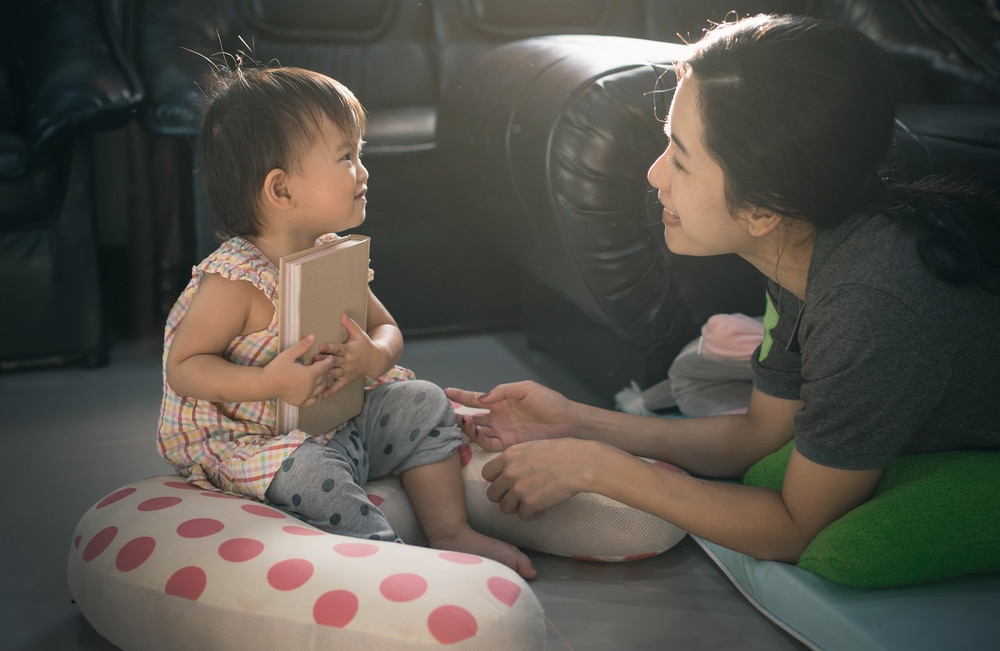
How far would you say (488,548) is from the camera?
126 centimetres

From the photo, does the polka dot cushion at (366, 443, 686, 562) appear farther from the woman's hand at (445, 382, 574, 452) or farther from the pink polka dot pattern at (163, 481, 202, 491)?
the pink polka dot pattern at (163, 481, 202, 491)

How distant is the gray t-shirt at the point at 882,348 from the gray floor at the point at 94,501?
266 mm

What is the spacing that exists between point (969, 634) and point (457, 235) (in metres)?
1.54

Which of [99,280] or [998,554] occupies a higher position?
[998,554]

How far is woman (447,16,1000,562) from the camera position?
1035 millimetres

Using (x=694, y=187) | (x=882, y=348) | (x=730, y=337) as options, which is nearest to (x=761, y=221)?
(x=694, y=187)

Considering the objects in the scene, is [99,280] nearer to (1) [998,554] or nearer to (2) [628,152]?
(2) [628,152]

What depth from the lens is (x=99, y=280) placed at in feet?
7.07

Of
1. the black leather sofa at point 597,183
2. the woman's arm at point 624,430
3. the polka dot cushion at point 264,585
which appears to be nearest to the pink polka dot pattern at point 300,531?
the polka dot cushion at point 264,585

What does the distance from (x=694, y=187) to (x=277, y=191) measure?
1.72ft

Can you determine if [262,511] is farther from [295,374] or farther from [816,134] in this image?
[816,134]

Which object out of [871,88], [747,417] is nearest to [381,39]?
[747,417]

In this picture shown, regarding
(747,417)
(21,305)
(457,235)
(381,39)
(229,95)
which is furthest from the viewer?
(381,39)

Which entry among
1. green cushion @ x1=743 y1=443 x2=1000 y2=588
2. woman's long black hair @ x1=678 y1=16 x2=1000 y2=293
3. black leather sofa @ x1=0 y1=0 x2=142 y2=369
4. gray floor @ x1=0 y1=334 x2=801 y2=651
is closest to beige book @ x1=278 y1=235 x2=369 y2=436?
gray floor @ x1=0 y1=334 x2=801 y2=651
